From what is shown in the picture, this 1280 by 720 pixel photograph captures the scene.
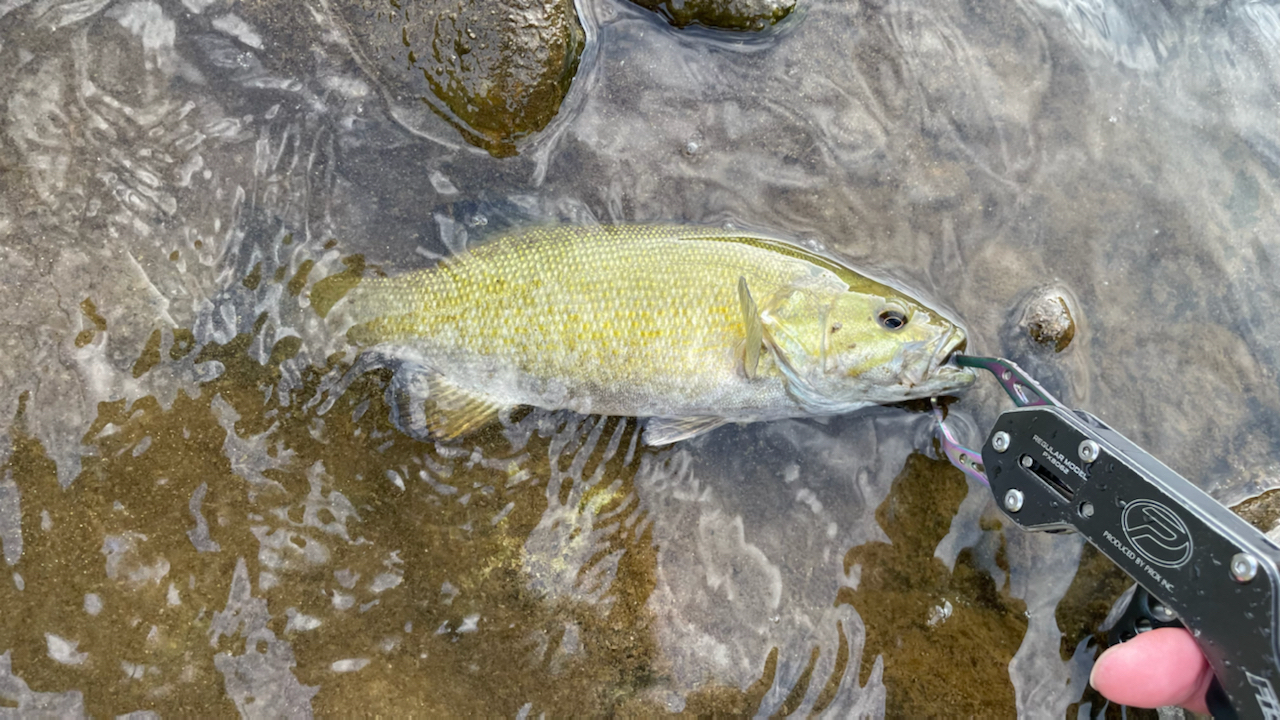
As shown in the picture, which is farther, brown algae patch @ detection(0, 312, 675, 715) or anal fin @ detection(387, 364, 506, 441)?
anal fin @ detection(387, 364, 506, 441)

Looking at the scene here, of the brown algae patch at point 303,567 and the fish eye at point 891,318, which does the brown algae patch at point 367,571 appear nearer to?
the brown algae patch at point 303,567

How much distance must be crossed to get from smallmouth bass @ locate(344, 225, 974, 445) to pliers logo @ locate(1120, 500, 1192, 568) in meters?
0.91

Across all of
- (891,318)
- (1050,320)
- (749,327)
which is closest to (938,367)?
(891,318)

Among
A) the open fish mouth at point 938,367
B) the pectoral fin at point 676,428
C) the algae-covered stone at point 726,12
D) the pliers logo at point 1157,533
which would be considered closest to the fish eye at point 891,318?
the open fish mouth at point 938,367

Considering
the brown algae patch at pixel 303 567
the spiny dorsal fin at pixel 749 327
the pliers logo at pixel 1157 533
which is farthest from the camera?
the brown algae patch at pixel 303 567

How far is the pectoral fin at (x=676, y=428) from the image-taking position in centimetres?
352

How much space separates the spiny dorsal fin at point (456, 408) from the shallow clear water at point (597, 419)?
0.16 meters

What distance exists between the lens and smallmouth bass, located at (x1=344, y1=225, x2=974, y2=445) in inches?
129

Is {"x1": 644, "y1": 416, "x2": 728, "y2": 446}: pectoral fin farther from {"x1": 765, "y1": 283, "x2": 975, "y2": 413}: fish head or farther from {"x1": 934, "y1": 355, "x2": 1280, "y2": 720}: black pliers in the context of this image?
{"x1": 934, "y1": 355, "x2": 1280, "y2": 720}: black pliers

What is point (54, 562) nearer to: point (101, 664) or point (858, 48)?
point (101, 664)

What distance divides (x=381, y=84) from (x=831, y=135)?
2.29m

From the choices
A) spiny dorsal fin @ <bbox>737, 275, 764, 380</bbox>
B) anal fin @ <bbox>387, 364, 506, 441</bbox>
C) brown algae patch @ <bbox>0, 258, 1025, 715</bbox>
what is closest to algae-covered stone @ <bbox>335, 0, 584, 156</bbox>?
brown algae patch @ <bbox>0, 258, 1025, 715</bbox>

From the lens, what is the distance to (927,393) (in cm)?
336

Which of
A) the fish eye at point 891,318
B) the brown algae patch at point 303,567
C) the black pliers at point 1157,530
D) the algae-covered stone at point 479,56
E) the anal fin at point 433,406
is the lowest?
the brown algae patch at point 303,567
